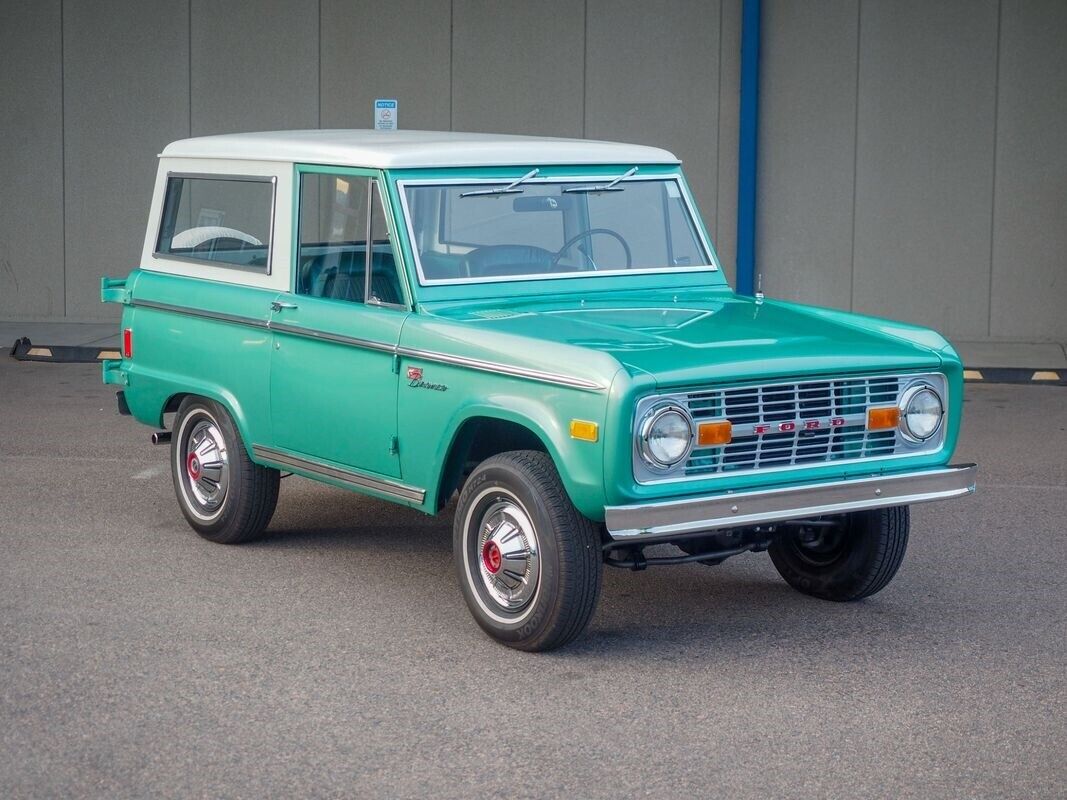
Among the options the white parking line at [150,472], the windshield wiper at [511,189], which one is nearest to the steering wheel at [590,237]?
the windshield wiper at [511,189]

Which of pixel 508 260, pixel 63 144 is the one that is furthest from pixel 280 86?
pixel 508 260

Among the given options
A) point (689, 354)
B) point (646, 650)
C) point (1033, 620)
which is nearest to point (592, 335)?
point (689, 354)

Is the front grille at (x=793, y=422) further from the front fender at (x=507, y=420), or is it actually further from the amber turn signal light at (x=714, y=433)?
the front fender at (x=507, y=420)

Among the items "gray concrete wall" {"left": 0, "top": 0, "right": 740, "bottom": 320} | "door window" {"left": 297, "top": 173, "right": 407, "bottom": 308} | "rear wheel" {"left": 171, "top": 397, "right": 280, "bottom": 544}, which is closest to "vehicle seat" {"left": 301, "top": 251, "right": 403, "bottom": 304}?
"door window" {"left": 297, "top": 173, "right": 407, "bottom": 308}

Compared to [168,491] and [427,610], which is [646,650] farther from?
[168,491]

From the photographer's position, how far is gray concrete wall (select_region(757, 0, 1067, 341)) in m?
14.9

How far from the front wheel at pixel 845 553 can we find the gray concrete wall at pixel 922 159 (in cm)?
905

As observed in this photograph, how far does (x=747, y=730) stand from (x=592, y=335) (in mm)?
1531

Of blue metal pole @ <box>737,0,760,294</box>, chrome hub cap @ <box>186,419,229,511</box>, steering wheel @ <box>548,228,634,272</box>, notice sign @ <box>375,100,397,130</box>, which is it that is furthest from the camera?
A: blue metal pole @ <box>737,0,760,294</box>

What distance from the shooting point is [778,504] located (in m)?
5.41

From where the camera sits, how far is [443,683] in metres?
5.30

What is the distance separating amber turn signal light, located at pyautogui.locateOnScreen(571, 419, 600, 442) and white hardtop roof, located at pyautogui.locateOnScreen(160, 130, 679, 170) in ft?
5.30

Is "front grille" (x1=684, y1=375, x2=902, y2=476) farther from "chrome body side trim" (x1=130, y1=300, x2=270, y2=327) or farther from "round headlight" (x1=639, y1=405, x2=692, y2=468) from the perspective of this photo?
"chrome body side trim" (x1=130, y1=300, x2=270, y2=327)

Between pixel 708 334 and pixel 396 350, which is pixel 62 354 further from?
pixel 708 334
